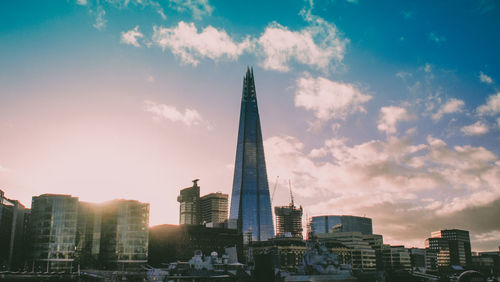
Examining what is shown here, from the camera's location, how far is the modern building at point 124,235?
576 ft

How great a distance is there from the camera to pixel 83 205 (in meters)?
180

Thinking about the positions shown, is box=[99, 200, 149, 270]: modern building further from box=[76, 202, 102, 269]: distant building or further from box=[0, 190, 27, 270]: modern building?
box=[0, 190, 27, 270]: modern building

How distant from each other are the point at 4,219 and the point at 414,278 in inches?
6183

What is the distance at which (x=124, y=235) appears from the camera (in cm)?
17712

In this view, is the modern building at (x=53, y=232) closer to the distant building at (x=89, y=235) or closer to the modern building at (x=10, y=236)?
the modern building at (x=10, y=236)

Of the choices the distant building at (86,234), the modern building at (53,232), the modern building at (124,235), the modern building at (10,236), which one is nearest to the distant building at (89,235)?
the distant building at (86,234)

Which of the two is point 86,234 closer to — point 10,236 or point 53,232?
point 53,232

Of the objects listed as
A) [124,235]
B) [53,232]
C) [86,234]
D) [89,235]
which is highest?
[53,232]

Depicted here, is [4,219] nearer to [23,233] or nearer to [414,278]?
[23,233]

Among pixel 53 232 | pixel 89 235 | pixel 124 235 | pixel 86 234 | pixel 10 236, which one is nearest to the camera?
pixel 53 232

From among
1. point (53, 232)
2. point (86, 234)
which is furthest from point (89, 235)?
point (53, 232)

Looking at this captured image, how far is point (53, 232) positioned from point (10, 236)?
108ft

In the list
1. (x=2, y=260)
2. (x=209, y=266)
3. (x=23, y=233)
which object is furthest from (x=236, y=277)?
(x=23, y=233)

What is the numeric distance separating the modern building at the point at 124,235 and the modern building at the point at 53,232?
2133cm
